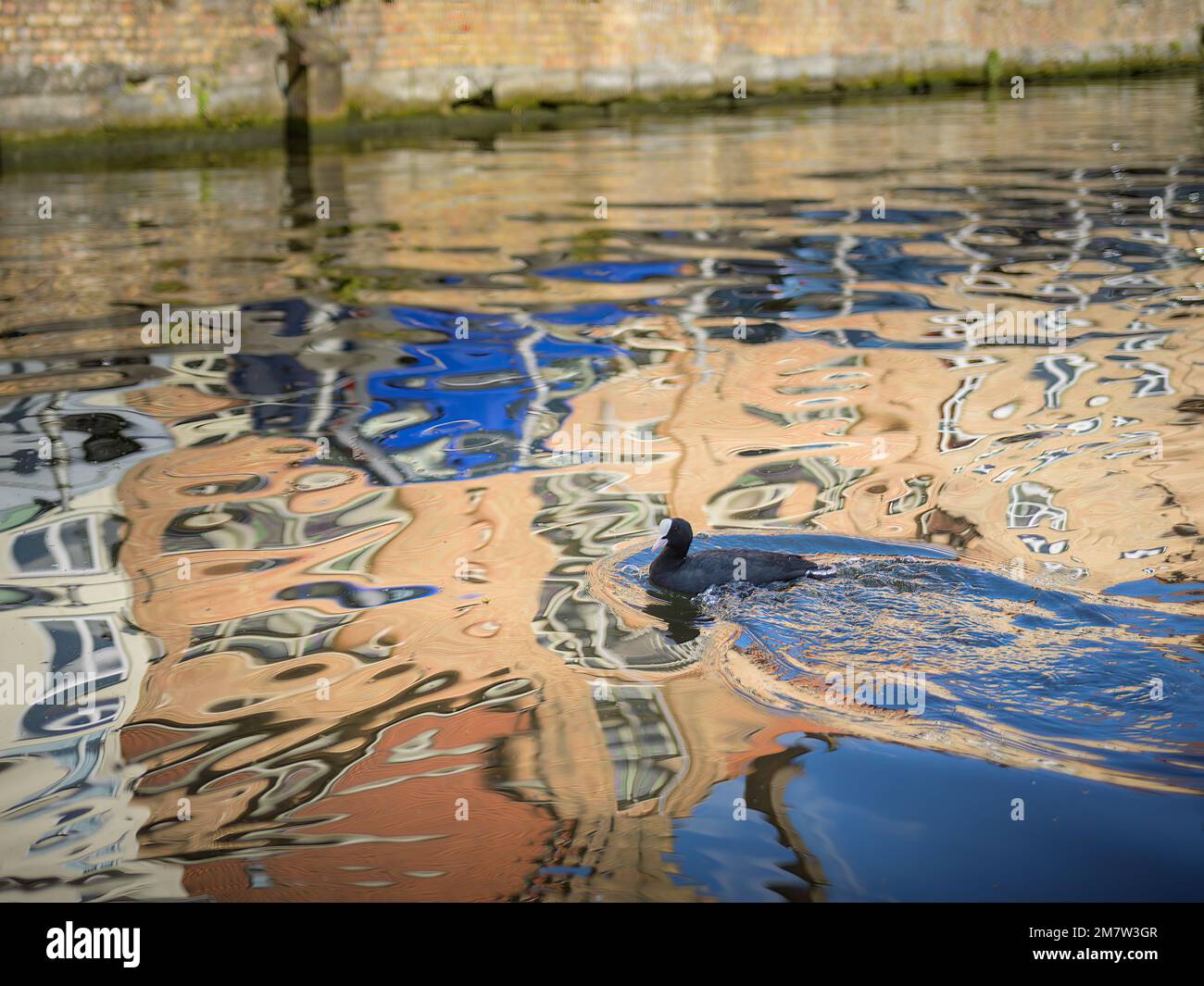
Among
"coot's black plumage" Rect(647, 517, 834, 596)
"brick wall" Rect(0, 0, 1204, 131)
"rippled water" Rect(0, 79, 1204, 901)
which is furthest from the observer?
"brick wall" Rect(0, 0, 1204, 131)

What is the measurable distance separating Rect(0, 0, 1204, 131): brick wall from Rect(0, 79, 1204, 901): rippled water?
802 cm

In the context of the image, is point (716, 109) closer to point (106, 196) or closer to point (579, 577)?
point (106, 196)

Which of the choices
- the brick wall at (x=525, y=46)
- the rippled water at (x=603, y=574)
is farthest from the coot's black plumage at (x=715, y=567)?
the brick wall at (x=525, y=46)

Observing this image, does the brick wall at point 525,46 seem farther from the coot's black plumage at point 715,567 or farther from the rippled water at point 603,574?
the coot's black plumage at point 715,567

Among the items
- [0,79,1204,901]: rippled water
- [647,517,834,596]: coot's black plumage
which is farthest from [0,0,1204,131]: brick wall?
[647,517,834,596]: coot's black plumage

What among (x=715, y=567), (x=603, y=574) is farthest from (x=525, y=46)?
(x=715, y=567)

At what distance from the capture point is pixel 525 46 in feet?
75.0

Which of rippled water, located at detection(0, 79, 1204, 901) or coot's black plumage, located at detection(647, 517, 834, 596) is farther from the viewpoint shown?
coot's black plumage, located at detection(647, 517, 834, 596)

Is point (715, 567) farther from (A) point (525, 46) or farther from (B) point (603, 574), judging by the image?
(A) point (525, 46)

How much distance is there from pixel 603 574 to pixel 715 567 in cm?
50

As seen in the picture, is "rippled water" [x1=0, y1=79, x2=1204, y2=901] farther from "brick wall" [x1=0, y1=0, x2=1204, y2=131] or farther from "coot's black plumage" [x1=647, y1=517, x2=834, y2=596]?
"brick wall" [x1=0, y1=0, x2=1204, y2=131]

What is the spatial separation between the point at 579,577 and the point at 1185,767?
241cm

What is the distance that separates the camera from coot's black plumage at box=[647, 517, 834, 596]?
5195 mm
